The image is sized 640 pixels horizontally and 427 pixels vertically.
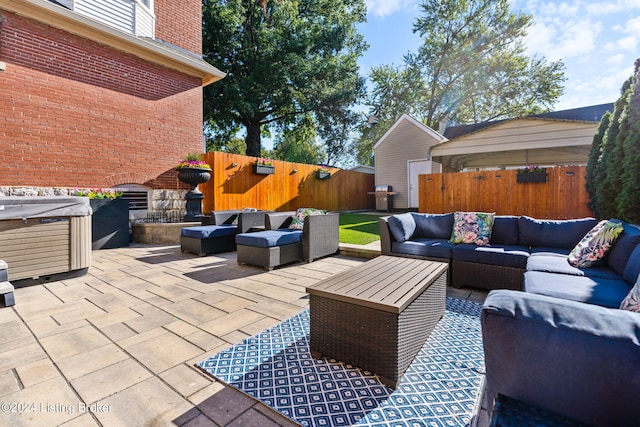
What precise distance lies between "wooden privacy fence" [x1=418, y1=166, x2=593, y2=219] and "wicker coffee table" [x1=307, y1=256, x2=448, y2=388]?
17.4ft

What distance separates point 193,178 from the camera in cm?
666

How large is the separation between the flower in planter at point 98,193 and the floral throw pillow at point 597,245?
741cm

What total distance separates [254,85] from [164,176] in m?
7.27

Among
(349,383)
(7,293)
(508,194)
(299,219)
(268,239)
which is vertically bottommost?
A: (349,383)

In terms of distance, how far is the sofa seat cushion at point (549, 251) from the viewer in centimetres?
317

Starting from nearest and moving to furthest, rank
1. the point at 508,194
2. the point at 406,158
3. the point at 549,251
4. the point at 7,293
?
the point at 7,293, the point at 549,251, the point at 508,194, the point at 406,158

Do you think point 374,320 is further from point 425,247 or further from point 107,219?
point 107,219

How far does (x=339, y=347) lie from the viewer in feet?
6.16

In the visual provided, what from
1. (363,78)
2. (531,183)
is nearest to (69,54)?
(531,183)

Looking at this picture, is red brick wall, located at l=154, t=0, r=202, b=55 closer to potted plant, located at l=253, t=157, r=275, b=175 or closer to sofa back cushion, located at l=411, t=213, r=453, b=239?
potted plant, located at l=253, t=157, r=275, b=175

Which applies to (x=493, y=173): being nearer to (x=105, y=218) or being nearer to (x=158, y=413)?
(x=158, y=413)

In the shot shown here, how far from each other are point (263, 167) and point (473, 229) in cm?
631

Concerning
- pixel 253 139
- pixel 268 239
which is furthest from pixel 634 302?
pixel 253 139

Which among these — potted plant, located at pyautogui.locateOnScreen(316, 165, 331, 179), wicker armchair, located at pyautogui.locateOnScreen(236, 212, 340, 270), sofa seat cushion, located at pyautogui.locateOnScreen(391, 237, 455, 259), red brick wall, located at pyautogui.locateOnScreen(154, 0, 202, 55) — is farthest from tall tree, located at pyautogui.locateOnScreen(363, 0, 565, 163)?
sofa seat cushion, located at pyautogui.locateOnScreen(391, 237, 455, 259)
